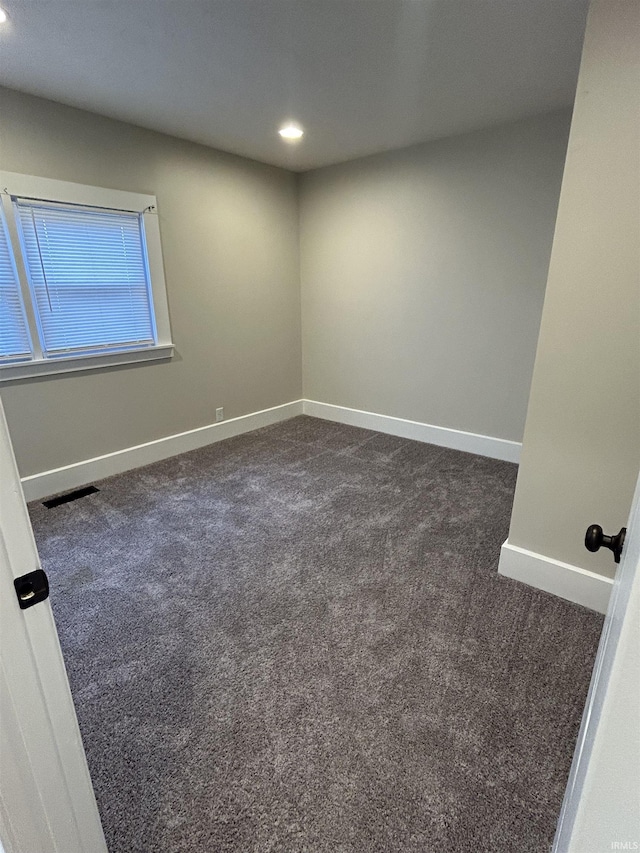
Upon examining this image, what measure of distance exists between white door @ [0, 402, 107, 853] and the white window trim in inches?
100

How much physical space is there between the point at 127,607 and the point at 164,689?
53 centimetres

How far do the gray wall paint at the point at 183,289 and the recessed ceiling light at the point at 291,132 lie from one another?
25.7 inches

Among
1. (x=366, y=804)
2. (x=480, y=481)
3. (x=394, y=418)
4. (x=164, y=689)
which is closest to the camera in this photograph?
(x=366, y=804)

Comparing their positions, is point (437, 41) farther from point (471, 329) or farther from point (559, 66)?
point (471, 329)

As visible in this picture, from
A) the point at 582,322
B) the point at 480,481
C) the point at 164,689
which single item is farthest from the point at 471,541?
the point at 164,689

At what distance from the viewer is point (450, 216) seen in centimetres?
331

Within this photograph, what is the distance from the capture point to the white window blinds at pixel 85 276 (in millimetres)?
2643

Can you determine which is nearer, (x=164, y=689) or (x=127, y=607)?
(x=164, y=689)

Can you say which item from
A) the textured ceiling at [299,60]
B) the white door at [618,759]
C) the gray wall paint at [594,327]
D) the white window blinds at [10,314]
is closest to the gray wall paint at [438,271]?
the textured ceiling at [299,60]

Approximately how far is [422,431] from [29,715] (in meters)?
3.56

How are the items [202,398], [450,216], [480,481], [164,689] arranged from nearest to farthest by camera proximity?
[164,689], [480,481], [450,216], [202,398]

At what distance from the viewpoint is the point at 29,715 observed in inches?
25.0

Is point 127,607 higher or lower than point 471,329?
lower

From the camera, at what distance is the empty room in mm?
1116
